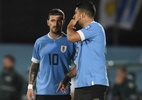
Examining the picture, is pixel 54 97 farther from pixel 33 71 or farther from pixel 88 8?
pixel 88 8

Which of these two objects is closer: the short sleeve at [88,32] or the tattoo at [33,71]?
the short sleeve at [88,32]

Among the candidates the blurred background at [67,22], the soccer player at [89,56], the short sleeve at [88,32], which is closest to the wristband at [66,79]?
the soccer player at [89,56]

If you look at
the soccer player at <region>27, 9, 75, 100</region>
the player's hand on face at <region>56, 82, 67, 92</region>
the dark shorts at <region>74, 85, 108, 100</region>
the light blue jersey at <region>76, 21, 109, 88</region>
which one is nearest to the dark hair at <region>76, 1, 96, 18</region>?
the light blue jersey at <region>76, 21, 109, 88</region>

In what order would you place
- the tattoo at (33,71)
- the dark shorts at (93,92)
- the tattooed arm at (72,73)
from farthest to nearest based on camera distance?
1. the tattoo at (33,71)
2. the tattooed arm at (72,73)
3. the dark shorts at (93,92)

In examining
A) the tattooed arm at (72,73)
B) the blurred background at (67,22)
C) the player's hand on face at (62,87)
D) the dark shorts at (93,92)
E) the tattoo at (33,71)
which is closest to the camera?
the dark shorts at (93,92)

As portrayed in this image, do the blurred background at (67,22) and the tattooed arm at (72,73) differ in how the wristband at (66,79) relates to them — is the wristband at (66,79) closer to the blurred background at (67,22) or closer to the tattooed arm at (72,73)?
the tattooed arm at (72,73)

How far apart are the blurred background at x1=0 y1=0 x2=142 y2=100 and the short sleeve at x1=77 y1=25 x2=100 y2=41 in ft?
17.1

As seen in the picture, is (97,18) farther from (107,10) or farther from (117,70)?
(117,70)

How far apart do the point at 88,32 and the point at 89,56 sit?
0.24m

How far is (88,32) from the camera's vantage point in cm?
677

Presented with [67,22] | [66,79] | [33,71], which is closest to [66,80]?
[66,79]

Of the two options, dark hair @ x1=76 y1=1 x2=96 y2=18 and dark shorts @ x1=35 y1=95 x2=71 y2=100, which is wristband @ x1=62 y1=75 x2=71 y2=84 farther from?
dark hair @ x1=76 y1=1 x2=96 y2=18

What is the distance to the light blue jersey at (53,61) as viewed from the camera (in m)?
7.35

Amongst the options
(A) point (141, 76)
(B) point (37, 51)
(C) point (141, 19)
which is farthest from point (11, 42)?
(B) point (37, 51)
